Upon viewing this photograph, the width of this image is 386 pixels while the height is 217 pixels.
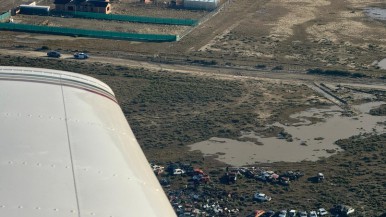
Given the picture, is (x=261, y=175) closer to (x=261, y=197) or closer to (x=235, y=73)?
(x=261, y=197)

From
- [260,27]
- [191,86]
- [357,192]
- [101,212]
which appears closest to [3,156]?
[101,212]

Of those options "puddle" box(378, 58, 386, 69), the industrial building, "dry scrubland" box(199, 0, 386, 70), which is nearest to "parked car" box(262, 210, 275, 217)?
"dry scrubland" box(199, 0, 386, 70)

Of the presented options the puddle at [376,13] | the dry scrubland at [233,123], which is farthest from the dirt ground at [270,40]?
the dry scrubland at [233,123]

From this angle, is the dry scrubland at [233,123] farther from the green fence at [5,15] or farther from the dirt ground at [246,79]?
the green fence at [5,15]

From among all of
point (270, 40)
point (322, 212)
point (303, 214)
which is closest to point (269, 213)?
point (303, 214)

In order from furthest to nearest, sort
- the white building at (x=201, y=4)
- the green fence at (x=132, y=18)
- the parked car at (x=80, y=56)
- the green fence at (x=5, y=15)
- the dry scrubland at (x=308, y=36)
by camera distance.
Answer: the white building at (x=201, y=4)
the green fence at (x=132, y=18)
the green fence at (x=5, y=15)
the dry scrubland at (x=308, y=36)
the parked car at (x=80, y=56)

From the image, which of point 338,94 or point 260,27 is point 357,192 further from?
point 260,27
